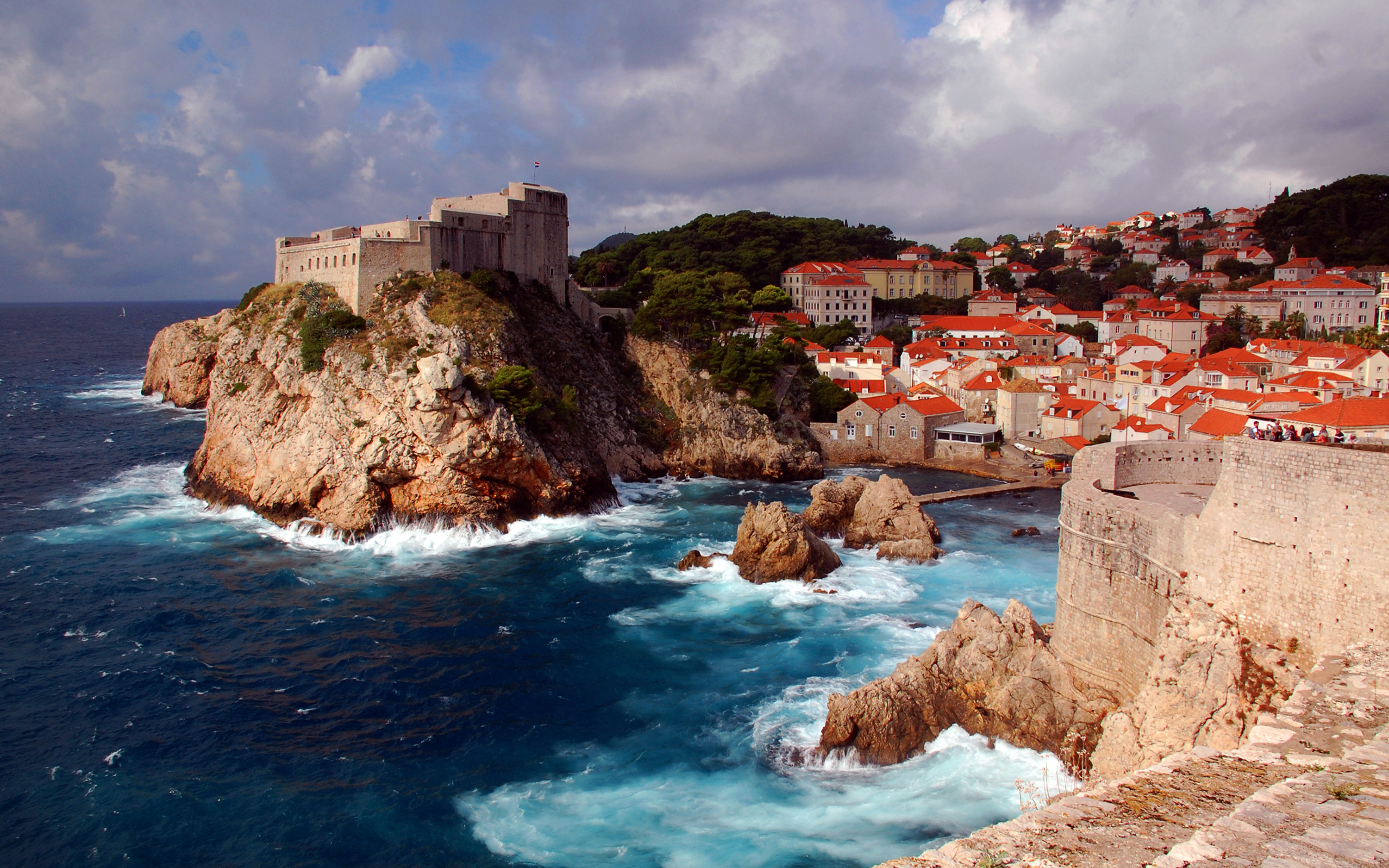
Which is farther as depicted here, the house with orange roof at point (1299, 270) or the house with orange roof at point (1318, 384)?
the house with orange roof at point (1299, 270)

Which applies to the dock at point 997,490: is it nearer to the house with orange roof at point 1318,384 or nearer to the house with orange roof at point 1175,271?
the house with orange roof at point 1318,384

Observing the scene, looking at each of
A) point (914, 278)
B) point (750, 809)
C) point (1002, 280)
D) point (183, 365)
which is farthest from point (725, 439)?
point (1002, 280)

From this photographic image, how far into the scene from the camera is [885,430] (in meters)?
49.8

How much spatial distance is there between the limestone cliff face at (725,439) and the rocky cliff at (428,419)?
10 centimetres

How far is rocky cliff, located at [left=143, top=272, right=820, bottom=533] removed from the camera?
34.3m

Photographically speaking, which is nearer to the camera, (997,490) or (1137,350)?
(997,490)

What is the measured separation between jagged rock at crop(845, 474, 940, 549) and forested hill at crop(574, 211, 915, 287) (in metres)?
41.2

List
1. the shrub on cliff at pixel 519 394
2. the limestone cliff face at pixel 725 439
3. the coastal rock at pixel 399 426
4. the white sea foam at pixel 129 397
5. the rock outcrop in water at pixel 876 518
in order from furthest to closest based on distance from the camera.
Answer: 1. the white sea foam at pixel 129 397
2. the limestone cliff face at pixel 725 439
3. the shrub on cliff at pixel 519 394
4. the coastal rock at pixel 399 426
5. the rock outcrop in water at pixel 876 518

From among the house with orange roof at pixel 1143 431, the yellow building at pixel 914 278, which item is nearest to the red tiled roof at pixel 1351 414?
the house with orange roof at pixel 1143 431

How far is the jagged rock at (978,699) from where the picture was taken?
1686 centimetres

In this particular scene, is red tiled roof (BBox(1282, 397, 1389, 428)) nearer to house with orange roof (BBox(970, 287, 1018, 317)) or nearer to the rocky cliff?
the rocky cliff

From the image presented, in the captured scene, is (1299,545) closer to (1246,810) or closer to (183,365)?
(1246,810)

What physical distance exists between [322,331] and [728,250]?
1838 inches

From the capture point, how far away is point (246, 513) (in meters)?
35.8
